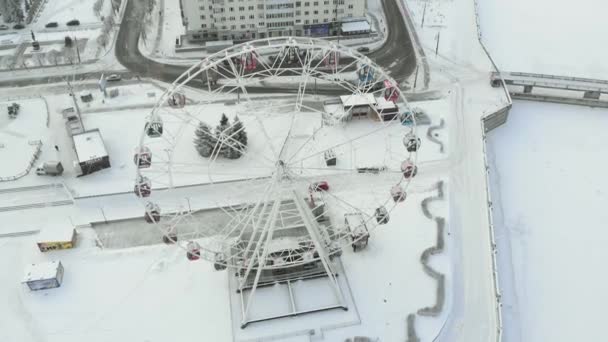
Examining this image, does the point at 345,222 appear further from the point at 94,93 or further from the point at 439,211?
the point at 94,93

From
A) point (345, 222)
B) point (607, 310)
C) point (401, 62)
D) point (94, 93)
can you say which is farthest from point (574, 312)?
point (94, 93)

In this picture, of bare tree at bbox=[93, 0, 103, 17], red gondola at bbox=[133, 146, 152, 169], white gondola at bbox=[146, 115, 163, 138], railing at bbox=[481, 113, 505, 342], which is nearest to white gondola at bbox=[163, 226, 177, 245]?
red gondola at bbox=[133, 146, 152, 169]

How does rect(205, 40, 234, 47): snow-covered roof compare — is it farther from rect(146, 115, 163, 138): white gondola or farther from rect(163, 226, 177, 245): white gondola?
rect(163, 226, 177, 245): white gondola

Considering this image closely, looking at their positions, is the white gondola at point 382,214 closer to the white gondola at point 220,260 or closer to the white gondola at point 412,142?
the white gondola at point 412,142

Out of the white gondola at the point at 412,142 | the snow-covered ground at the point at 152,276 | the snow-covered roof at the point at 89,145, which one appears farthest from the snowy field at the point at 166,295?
the white gondola at the point at 412,142

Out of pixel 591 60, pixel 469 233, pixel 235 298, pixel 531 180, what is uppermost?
pixel 591 60

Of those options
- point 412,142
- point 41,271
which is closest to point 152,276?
point 41,271

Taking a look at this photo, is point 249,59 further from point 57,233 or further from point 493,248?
point 493,248
